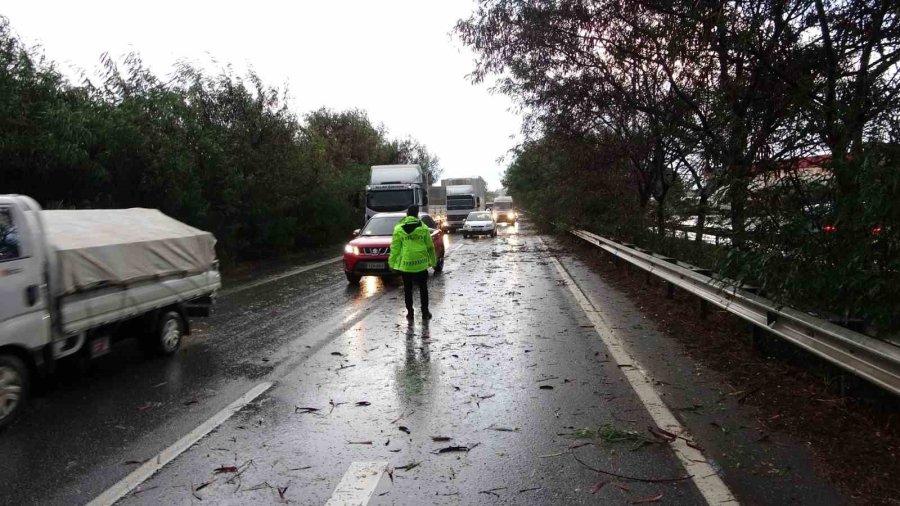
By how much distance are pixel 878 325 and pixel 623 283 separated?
936cm

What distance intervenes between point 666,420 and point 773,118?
3.89 metres

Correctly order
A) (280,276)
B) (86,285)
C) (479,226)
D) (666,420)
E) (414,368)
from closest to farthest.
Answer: (666,420)
(86,285)
(414,368)
(280,276)
(479,226)

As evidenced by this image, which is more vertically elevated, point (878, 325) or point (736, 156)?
point (736, 156)

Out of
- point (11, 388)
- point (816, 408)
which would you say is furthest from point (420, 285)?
point (816, 408)

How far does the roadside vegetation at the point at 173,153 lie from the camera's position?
11.3 m

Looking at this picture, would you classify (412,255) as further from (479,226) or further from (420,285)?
(479,226)

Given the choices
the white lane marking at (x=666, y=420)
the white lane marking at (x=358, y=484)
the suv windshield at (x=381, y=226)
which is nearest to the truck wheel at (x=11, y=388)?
the white lane marking at (x=358, y=484)

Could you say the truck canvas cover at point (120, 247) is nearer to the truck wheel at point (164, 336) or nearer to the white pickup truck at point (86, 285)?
the white pickup truck at point (86, 285)

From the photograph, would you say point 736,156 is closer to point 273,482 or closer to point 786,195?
point 786,195

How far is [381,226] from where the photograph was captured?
51.5 feet

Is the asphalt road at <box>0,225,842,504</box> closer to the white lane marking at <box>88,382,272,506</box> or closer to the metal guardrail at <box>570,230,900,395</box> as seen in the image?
the white lane marking at <box>88,382,272,506</box>

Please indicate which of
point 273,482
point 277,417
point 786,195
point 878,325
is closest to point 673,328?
point 786,195

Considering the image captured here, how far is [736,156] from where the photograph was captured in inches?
302

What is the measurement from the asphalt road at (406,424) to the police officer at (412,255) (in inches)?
29.1
